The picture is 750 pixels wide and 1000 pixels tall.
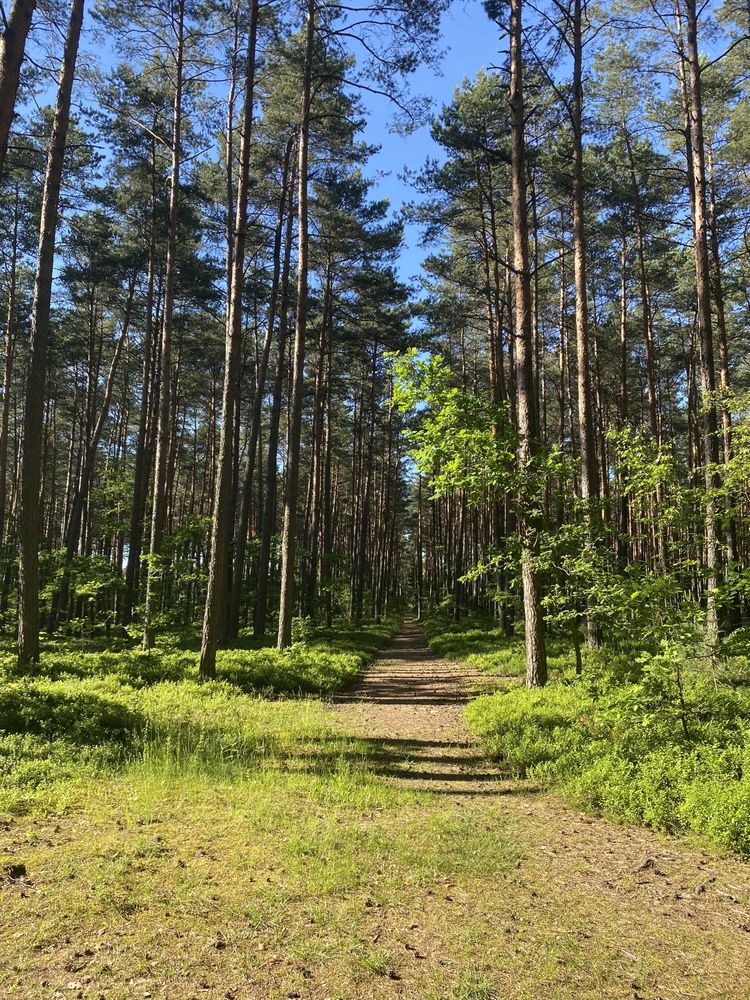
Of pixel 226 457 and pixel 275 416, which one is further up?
pixel 275 416

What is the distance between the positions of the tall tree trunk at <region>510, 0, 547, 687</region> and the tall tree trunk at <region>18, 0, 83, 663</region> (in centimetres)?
736

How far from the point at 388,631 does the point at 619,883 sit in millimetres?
21328

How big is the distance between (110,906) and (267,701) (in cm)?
641

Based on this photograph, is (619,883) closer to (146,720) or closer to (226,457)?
(146,720)

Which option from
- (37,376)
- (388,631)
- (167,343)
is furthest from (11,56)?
(388,631)

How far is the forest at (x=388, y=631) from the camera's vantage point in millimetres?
3166

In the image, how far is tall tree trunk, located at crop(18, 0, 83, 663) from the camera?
9195 mm

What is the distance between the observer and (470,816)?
4922mm

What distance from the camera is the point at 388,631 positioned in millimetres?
24922

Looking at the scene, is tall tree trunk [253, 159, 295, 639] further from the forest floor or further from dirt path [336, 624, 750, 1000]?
the forest floor

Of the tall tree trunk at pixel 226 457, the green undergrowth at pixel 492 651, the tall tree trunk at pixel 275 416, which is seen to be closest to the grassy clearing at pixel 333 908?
the tall tree trunk at pixel 226 457

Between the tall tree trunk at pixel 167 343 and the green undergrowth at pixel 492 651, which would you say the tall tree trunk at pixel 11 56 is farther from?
the green undergrowth at pixel 492 651

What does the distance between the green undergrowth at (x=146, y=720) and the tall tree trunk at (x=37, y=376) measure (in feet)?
3.44

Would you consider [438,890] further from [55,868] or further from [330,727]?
[330,727]
